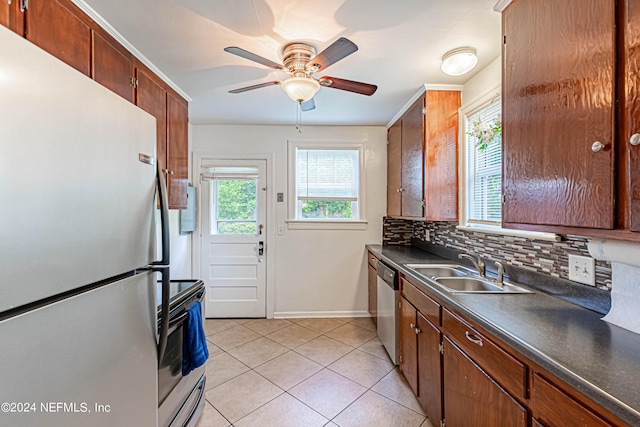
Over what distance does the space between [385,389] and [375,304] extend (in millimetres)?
1048

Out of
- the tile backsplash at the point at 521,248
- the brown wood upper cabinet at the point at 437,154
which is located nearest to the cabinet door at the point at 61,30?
the brown wood upper cabinet at the point at 437,154

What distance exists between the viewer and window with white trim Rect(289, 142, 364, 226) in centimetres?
363

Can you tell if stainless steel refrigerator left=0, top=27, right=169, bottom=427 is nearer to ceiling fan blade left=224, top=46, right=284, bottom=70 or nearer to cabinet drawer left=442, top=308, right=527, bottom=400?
ceiling fan blade left=224, top=46, right=284, bottom=70

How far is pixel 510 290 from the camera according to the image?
165 centimetres

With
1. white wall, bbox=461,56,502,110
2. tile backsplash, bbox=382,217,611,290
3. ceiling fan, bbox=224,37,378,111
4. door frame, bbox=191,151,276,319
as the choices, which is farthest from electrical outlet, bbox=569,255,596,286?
door frame, bbox=191,151,276,319

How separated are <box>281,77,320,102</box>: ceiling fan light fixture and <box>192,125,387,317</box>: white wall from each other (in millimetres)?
1820

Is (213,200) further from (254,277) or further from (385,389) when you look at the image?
(385,389)

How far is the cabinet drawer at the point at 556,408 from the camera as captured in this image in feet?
2.58

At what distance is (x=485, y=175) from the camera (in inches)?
84.4

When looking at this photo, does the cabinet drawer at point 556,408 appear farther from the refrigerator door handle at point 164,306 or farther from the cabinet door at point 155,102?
the cabinet door at point 155,102

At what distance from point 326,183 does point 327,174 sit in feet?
0.38

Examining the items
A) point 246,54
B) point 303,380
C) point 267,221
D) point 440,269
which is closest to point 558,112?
point 246,54

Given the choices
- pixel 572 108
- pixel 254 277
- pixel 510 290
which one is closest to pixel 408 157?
pixel 510 290

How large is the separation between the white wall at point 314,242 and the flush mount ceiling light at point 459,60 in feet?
5.63
